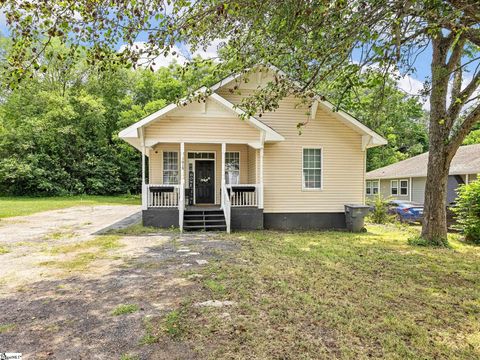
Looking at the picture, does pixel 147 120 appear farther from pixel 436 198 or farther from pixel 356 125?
pixel 436 198

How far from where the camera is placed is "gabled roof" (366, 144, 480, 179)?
16.9m

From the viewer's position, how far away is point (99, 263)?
21.0ft

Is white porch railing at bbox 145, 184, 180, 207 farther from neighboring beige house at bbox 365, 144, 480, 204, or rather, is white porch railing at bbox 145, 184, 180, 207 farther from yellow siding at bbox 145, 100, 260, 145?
neighboring beige house at bbox 365, 144, 480, 204

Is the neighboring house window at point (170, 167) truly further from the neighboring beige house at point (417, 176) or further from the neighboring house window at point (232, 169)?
the neighboring beige house at point (417, 176)

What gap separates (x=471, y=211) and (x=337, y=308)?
28.6ft

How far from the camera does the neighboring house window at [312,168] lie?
40.0ft

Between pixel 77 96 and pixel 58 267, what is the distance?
2758 cm

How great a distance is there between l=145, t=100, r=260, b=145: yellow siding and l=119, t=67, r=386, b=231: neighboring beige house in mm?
33

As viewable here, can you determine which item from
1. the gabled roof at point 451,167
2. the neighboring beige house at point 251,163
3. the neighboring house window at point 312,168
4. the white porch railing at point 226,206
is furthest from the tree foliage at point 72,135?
the gabled roof at point 451,167

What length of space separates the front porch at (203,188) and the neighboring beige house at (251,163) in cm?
3

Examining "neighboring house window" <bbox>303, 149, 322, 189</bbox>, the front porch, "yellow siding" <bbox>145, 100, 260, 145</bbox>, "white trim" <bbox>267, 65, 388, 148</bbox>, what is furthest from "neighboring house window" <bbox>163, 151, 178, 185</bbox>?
"white trim" <bbox>267, 65, 388, 148</bbox>

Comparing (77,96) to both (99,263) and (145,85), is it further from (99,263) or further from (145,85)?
(99,263)

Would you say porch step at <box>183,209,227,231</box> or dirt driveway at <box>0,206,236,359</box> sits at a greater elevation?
porch step at <box>183,209,227,231</box>

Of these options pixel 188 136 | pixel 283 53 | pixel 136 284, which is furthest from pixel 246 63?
pixel 188 136
